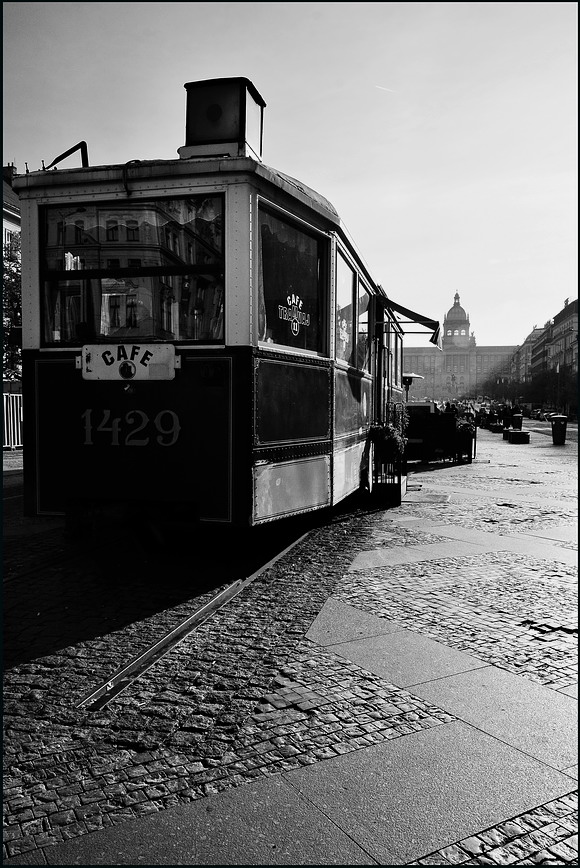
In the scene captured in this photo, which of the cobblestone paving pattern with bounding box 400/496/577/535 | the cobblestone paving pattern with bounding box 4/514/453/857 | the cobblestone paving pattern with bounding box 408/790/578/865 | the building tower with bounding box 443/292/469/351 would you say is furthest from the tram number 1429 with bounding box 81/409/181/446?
the building tower with bounding box 443/292/469/351

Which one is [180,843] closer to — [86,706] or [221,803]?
[221,803]

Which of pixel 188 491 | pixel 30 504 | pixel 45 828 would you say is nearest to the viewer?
pixel 45 828

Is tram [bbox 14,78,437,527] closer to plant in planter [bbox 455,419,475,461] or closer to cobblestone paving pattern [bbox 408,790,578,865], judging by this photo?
cobblestone paving pattern [bbox 408,790,578,865]

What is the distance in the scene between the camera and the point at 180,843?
248 centimetres

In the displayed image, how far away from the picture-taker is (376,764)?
303cm

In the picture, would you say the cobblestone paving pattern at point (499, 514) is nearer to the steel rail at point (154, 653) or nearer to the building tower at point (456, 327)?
the steel rail at point (154, 653)

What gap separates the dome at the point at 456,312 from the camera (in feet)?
604

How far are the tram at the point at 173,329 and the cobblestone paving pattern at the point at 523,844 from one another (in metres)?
3.52

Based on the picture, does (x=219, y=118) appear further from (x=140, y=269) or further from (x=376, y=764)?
(x=376, y=764)

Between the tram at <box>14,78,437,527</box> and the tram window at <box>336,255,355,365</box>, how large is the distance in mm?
960

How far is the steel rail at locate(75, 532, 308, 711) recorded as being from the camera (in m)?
3.67

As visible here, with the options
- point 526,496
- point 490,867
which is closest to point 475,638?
point 490,867

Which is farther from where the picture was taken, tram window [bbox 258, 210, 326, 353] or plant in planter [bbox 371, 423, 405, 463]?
plant in planter [bbox 371, 423, 405, 463]

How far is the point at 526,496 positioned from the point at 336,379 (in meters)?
6.70
